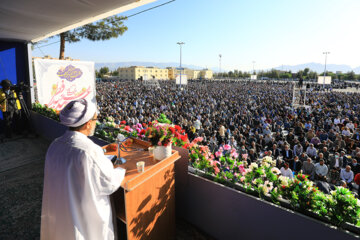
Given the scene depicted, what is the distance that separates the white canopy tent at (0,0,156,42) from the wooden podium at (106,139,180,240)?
8.73 feet

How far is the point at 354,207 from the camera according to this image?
194 centimetres

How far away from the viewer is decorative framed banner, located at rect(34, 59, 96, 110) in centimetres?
709

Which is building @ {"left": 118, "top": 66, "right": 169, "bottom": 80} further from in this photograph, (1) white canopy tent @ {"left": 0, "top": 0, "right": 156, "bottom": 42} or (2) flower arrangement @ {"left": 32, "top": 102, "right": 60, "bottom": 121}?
(1) white canopy tent @ {"left": 0, "top": 0, "right": 156, "bottom": 42}

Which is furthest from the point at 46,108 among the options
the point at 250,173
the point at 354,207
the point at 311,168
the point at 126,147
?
the point at 311,168

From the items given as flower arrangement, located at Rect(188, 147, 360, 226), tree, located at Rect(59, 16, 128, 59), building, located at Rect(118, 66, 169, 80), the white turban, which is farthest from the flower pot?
building, located at Rect(118, 66, 169, 80)

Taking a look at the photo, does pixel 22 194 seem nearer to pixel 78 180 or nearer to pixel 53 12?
pixel 78 180

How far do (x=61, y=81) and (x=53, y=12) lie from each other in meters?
4.18

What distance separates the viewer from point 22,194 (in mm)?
3666

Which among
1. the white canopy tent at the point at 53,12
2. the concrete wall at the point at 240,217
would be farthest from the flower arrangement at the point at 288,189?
the white canopy tent at the point at 53,12

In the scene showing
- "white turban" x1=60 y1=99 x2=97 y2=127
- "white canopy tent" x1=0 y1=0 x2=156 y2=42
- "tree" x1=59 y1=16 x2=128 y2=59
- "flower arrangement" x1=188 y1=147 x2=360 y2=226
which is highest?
"tree" x1=59 y1=16 x2=128 y2=59

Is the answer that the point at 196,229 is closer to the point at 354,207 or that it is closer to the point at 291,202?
the point at 291,202

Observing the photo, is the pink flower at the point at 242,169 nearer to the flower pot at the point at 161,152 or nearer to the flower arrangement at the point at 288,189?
the flower arrangement at the point at 288,189

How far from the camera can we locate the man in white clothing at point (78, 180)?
1634mm

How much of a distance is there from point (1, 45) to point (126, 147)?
6.93 metres
